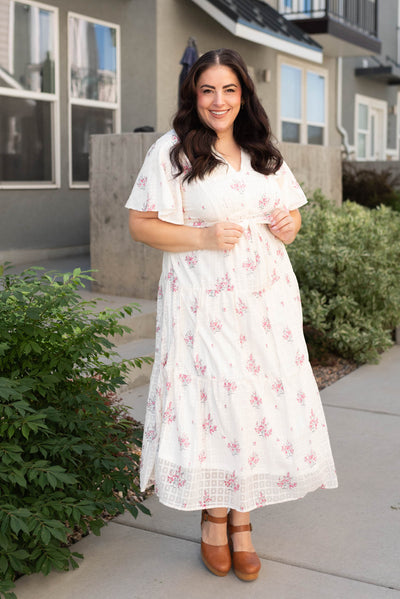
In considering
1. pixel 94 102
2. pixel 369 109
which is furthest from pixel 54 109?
pixel 369 109

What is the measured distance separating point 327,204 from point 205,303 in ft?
16.7

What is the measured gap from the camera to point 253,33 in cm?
1038

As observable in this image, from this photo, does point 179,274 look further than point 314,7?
No

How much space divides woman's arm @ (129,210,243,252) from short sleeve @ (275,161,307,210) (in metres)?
0.30

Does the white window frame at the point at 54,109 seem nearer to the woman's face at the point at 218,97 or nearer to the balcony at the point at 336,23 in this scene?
the balcony at the point at 336,23

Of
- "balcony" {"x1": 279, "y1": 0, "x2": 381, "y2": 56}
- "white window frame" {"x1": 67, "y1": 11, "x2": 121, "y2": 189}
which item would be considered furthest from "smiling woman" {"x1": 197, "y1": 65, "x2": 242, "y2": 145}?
"balcony" {"x1": 279, "y1": 0, "x2": 381, "y2": 56}

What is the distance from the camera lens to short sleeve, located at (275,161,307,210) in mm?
2913

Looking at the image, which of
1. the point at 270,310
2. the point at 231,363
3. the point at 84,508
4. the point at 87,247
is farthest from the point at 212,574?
the point at 87,247

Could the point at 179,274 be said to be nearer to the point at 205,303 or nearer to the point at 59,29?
the point at 205,303

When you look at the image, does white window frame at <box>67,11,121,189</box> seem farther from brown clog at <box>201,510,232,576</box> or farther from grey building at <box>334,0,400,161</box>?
brown clog at <box>201,510,232,576</box>

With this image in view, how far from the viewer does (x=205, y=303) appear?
2721 millimetres

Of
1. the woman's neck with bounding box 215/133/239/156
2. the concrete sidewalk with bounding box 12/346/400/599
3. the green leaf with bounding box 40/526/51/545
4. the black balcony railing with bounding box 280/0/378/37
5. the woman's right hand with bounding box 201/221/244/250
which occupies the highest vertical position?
the black balcony railing with bounding box 280/0/378/37

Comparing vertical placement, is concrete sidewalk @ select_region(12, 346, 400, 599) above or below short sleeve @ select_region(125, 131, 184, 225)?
below

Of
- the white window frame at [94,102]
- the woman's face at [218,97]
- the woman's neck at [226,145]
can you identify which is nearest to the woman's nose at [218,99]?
the woman's face at [218,97]
